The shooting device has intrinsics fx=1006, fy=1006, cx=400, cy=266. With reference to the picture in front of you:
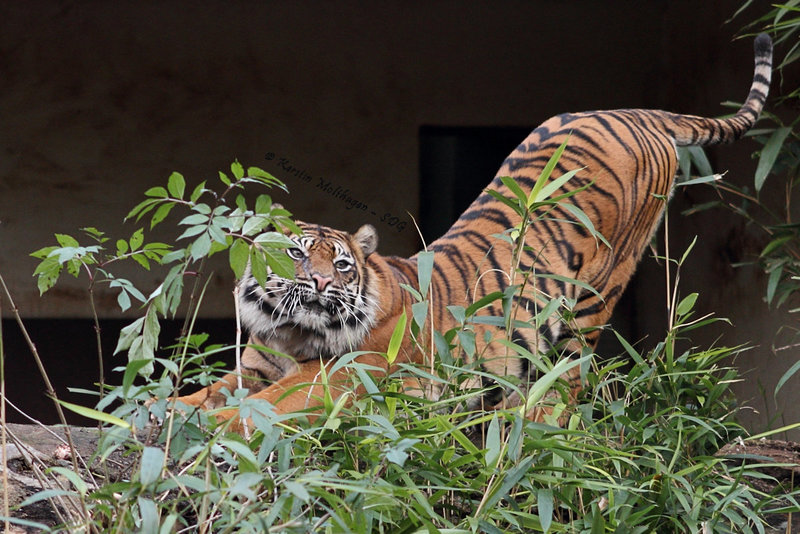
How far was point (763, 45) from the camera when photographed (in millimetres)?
3166

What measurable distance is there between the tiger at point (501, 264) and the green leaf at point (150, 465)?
42.2 inches

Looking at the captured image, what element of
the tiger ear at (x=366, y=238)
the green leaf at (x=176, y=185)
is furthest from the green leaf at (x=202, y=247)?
the tiger ear at (x=366, y=238)

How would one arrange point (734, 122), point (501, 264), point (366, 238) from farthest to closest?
point (734, 122)
point (501, 264)
point (366, 238)

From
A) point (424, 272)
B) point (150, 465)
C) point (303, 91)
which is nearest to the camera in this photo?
point (150, 465)

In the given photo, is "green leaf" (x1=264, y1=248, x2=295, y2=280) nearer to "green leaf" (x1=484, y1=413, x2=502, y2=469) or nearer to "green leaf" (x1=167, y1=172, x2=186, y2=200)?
"green leaf" (x1=167, y1=172, x2=186, y2=200)

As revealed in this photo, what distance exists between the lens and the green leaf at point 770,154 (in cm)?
327

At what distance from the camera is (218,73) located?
17.0ft

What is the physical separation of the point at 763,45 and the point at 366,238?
144 cm

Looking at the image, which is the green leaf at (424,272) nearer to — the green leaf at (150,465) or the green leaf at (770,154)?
the green leaf at (150,465)

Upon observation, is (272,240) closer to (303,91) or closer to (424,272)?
(424,272)

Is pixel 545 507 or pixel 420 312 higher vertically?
pixel 420 312

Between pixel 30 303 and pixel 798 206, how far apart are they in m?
3.53

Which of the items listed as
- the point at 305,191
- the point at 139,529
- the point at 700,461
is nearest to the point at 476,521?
the point at 139,529

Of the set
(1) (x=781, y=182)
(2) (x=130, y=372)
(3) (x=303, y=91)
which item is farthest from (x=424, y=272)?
(3) (x=303, y=91)
